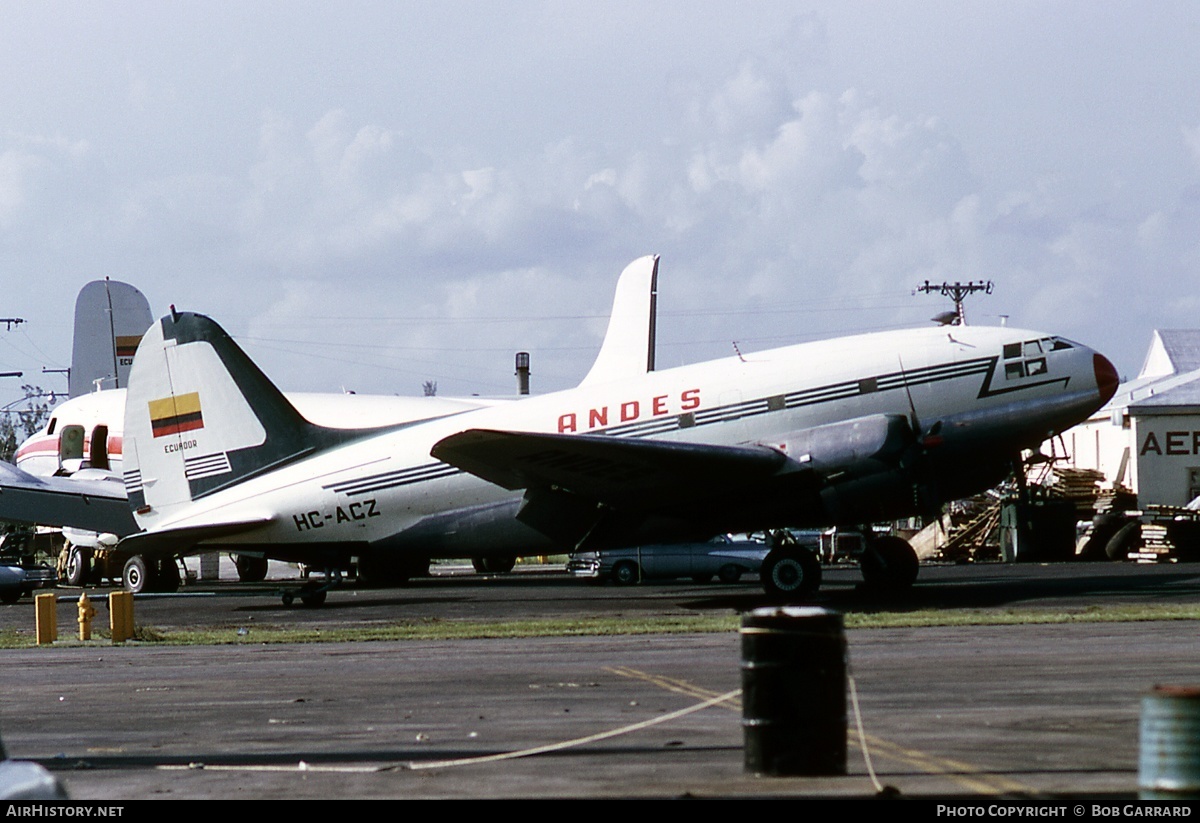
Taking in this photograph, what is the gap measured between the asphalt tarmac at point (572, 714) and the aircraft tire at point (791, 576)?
1844 millimetres

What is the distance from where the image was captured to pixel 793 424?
26203 millimetres

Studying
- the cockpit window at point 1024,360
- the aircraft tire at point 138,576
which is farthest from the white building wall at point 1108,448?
the aircraft tire at point 138,576

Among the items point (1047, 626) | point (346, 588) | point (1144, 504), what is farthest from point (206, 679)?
point (1144, 504)

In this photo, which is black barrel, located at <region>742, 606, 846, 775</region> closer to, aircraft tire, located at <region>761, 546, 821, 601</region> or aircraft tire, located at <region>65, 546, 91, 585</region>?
aircraft tire, located at <region>761, 546, 821, 601</region>

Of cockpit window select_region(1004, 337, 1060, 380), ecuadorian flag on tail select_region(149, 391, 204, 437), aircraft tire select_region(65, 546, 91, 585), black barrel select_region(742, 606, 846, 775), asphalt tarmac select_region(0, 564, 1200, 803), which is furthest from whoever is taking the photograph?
aircraft tire select_region(65, 546, 91, 585)

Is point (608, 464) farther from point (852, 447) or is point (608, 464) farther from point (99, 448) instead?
point (99, 448)

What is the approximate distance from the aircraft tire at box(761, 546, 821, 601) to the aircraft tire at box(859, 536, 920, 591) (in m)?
2.18

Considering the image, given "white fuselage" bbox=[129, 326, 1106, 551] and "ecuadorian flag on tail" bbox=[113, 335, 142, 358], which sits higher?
"ecuadorian flag on tail" bbox=[113, 335, 142, 358]

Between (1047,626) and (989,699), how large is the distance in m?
8.17

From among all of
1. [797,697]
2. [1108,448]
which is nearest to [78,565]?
[1108,448]

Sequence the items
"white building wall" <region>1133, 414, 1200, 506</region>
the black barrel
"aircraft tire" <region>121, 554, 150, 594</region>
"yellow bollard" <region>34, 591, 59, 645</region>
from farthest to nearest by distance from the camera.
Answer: "white building wall" <region>1133, 414, 1200, 506</region>, "aircraft tire" <region>121, 554, 150, 594</region>, "yellow bollard" <region>34, 591, 59, 645</region>, the black barrel

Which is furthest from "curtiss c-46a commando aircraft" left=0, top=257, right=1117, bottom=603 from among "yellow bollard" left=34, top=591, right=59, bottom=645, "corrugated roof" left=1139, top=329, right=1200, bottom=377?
"corrugated roof" left=1139, top=329, right=1200, bottom=377

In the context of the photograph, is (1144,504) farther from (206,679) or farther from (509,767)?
(509,767)

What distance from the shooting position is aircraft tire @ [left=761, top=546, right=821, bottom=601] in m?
26.0
